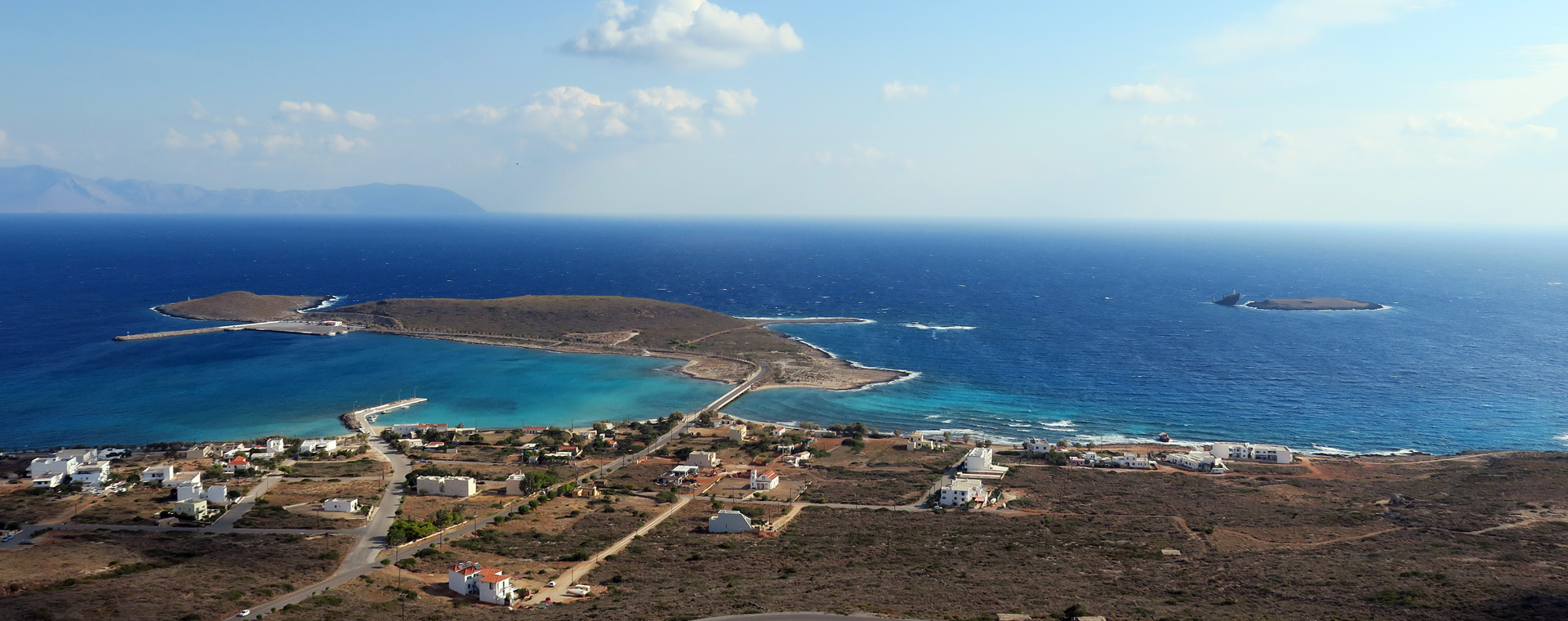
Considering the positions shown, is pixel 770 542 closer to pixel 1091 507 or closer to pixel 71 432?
pixel 1091 507

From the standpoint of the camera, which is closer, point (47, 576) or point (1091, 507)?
point (47, 576)

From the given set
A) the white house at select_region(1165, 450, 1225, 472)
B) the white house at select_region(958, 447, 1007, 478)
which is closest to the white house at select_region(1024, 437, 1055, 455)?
the white house at select_region(958, 447, 1007, 478)

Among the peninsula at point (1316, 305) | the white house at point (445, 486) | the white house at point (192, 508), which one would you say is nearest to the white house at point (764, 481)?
the white house at point (445, 486)

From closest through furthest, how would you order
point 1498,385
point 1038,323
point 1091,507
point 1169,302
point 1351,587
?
point 1351,587 → point 1091,507 → point 1498,385 → point 1038,323 → point 1169,302

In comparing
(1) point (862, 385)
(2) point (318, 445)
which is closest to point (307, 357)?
(2) point (318, 445)

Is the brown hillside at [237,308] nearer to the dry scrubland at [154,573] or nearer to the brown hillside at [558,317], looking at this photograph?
the brown hillside at [558,317]

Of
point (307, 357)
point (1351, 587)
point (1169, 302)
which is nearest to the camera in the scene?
point (1351, 587)
